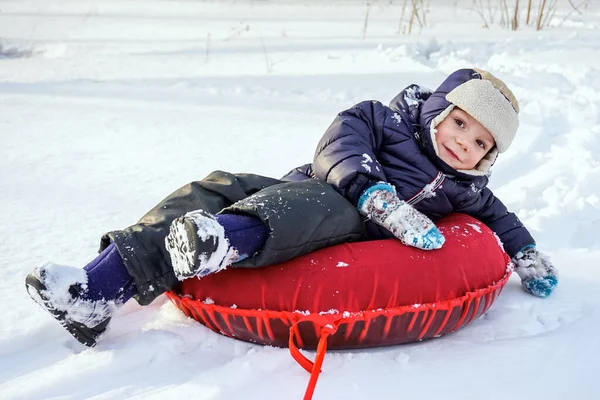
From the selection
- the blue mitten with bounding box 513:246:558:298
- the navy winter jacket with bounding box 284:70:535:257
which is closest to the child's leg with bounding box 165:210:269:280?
the navy winter jacket with bounding box 284:70:535:257

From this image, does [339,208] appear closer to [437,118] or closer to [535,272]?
[437,118]

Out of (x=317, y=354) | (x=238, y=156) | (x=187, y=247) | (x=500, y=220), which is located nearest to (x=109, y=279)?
(x=187, y=247)

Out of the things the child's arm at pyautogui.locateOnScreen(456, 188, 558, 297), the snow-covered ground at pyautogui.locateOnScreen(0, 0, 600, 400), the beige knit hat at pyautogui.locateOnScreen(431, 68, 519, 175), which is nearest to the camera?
the snow-covered ground at pyautogui.locateOnScreen(0, 0, 600, 400)

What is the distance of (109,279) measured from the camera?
1548 mm

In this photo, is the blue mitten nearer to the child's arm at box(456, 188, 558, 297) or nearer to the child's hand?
the child's arm at box(456, 188, 558, 297)

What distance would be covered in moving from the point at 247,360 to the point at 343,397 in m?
0.27

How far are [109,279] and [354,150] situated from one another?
772 mm

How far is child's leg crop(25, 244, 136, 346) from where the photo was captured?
1457 millimetres

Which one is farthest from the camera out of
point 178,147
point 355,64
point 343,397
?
point 355,64

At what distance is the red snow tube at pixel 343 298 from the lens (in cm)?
154

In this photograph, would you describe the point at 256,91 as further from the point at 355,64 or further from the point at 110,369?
the point at 110,369

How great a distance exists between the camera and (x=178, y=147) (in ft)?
10.4

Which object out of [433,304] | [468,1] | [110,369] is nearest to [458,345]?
[433,304]

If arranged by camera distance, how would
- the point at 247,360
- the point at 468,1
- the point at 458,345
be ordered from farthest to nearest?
the point at 468,1, the point at 458,345, the point at 247,360
